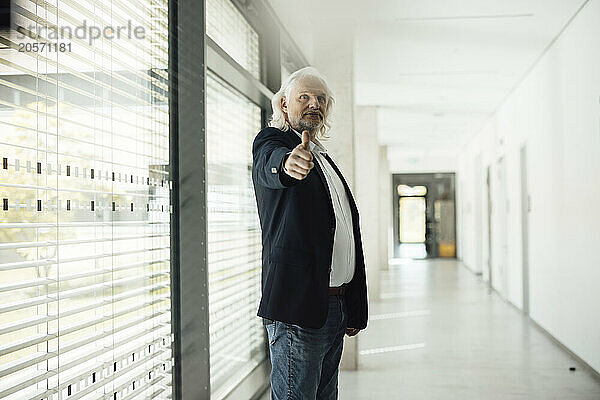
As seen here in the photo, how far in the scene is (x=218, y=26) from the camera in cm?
344

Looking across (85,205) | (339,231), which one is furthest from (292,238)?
(85,205)

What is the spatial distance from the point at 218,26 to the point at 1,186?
2168 mm

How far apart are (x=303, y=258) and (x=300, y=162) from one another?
30 cm

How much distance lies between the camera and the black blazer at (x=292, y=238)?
183 centimetres

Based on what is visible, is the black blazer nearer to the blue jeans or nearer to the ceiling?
the blue jeans

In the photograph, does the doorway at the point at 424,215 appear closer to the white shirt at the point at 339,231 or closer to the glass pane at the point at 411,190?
the glass pane at the point at 411,190

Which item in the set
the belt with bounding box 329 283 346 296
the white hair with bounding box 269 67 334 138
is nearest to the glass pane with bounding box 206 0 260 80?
the white hair with bounding box 269 67 334 138

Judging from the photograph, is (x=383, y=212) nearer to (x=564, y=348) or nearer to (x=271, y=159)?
(x=564, y=348)

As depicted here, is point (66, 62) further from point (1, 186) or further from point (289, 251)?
point (289, 251)

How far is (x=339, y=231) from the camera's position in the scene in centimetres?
200

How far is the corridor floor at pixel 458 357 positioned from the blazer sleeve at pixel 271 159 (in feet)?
8.49

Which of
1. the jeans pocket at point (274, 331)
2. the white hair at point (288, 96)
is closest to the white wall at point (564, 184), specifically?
the white hair at point (288, 96)

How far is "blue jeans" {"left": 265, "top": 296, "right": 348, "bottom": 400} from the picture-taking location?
185 cm

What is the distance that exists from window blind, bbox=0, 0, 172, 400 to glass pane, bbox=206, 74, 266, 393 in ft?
2.20
